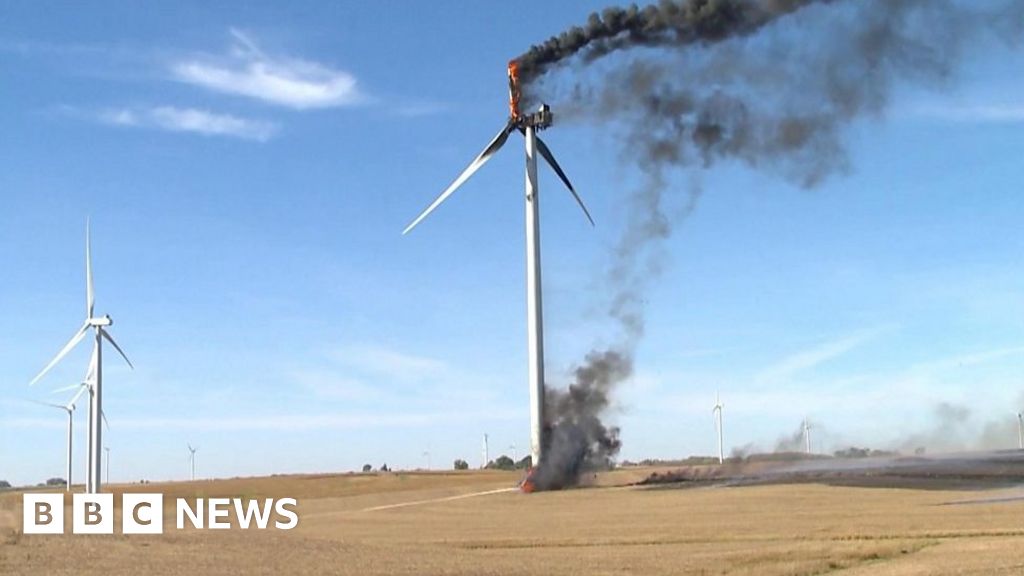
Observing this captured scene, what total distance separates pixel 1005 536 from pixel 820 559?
12.4 m

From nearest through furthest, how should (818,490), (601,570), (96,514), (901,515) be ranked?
1. (601,570)
2. (901,515)
3. (96,514)
4. (818,490)

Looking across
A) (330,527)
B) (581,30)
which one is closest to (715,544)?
(330,527)

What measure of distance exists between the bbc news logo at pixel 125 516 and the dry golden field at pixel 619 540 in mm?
1510

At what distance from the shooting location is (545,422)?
117 metres

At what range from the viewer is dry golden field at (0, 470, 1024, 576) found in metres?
46.5

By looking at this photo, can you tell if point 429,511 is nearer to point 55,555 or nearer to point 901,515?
point 901,515

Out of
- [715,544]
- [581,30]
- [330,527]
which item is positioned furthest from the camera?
[581,30]

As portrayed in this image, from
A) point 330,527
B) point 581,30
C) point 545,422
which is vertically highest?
point 581,30

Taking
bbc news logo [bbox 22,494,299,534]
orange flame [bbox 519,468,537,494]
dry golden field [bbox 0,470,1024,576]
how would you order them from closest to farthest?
dry golden field [bbox 0,470,1024,576] < bbc news logo [bbox 22,494,299,534] < orange flame [bbox 519,468,537,494]

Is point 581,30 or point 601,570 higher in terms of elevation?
point 581,30

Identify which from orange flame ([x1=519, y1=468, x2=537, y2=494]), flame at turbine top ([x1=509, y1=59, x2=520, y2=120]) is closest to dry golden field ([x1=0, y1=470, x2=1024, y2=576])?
orange flame ([x1=519, y1=468, x2=537, y2=494])

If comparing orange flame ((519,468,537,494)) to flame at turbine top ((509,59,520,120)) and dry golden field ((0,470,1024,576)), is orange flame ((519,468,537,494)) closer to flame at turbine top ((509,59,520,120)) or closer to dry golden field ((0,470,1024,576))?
dry golden field ((0,470,1024,576))

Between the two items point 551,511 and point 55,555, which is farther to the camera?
point 551,511

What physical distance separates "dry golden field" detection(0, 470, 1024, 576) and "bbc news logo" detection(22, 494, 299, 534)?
1510 mm
